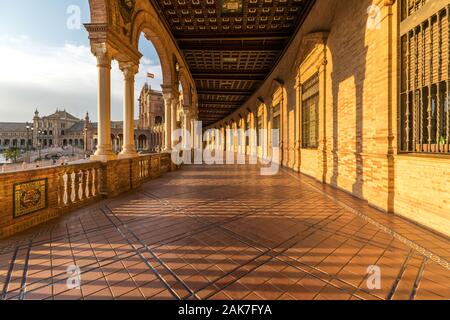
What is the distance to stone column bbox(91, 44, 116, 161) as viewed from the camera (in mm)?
6707

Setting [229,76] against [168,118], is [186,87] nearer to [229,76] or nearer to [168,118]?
[229,76]

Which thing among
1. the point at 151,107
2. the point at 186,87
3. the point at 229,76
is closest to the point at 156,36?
the point at 186,87

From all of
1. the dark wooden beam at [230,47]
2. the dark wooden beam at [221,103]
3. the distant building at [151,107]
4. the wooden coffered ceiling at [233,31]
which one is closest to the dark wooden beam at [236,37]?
the wooden coffered ceiling at [233,31]

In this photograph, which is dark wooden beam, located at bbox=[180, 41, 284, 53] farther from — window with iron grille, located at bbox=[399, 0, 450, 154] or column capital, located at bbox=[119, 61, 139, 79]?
window with iron grille, located at bbox=[399, 0, 450, 154]

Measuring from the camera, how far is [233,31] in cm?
1227

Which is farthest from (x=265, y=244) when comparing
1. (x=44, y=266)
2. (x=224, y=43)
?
(x=224, y=43)

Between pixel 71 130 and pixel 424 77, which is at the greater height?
pixel 71 130

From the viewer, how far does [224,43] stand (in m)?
13.6

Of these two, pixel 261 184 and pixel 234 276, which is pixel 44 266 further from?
pixel 261 184

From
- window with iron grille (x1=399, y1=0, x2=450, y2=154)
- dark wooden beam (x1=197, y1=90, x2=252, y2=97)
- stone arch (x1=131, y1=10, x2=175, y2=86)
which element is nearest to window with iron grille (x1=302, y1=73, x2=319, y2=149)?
window with iron grille (x1=399, y1=0, x2=450, y2=154)

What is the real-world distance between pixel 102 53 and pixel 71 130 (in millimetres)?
109950

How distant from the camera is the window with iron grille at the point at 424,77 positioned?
4.19 meters

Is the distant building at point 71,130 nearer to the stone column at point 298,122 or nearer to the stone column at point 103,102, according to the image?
the stone column at point 298,122
